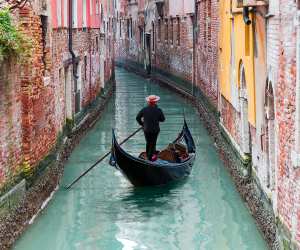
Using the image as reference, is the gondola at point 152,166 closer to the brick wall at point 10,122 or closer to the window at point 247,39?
the brick wall at point 10,122

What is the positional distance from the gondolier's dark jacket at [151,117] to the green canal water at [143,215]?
854 mm

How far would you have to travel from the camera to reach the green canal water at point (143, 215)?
8.36 meters

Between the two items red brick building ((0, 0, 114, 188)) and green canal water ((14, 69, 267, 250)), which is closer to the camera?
red brick building ((0, 0, 114, 188))

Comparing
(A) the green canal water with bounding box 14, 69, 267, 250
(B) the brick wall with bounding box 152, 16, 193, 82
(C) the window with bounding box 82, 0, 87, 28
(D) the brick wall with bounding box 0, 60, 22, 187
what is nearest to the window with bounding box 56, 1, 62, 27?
(A) the green canal water with bounding box 14, 69, 267, 250

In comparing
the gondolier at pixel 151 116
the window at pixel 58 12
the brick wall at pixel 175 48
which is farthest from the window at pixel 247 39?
the brick wall at pixel 175 48

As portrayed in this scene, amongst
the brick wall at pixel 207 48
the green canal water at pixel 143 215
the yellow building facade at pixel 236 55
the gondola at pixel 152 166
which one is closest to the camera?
the green canal water at pixel 143 215

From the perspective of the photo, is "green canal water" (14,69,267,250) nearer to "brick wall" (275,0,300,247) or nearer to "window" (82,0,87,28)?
"brick wall" (275,0,300,247)

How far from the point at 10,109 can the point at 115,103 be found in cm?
1533

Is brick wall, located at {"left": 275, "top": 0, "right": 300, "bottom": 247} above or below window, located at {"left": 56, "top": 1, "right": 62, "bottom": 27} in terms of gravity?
below

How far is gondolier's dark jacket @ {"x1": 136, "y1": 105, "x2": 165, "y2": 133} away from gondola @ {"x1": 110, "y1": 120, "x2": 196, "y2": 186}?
45 centimetres

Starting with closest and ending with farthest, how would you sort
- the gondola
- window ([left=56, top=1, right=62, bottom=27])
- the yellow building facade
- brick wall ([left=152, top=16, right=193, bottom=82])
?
the yellow building facade
the gondola
window ([left=56, top=1, right=62, bottom=27])
brick wall ([left=152, top=16, right=193, bottom=82])

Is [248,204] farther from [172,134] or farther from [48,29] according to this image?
[172,134]

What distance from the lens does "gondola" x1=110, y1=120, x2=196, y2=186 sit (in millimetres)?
10508

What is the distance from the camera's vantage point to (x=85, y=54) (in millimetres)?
17406
